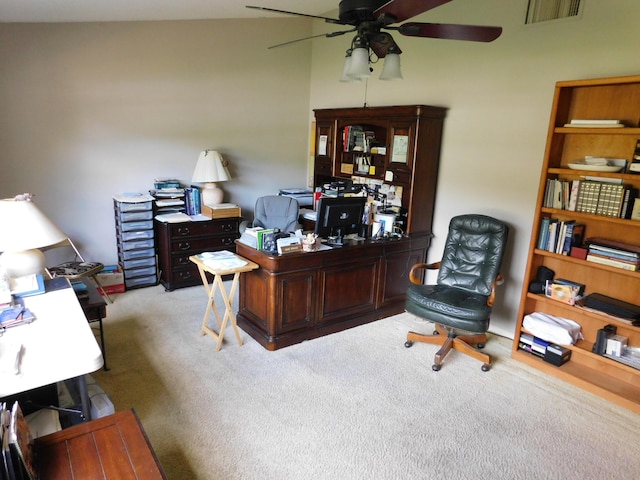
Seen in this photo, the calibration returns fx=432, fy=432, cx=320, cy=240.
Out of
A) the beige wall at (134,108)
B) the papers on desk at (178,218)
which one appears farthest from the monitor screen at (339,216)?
the beige wall at (134,108)

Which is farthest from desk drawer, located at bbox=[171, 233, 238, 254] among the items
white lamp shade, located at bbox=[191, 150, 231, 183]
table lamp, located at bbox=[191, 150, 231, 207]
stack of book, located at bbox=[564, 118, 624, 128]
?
stack of book, located at bbox=[564, 118, 624, 128]

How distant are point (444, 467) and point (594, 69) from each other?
2873 mm

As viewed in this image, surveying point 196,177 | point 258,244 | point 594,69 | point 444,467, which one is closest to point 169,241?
point 196,177

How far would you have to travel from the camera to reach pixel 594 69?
3096 mm

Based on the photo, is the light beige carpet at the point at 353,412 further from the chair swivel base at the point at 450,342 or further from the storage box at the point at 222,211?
the storage box at the point at 222,211

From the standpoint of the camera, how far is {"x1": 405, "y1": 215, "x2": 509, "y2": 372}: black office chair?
3.22 meters

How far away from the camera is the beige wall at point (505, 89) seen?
10.1ft

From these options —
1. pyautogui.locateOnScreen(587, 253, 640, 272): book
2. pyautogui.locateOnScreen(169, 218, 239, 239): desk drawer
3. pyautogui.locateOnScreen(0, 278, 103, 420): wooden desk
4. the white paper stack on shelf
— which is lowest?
the white paper stack on shelf

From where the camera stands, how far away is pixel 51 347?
5.95 feet

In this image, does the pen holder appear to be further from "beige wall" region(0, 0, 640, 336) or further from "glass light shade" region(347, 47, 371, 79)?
"beige wall" region(0, 0, 640, 336)

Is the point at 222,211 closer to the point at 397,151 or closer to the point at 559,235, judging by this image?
the point at 397,151

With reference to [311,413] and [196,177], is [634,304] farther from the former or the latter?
[196,177]

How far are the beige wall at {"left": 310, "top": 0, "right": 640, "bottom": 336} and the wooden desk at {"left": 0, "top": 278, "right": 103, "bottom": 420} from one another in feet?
10.7

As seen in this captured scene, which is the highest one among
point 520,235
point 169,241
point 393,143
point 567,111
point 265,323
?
point 567,111
